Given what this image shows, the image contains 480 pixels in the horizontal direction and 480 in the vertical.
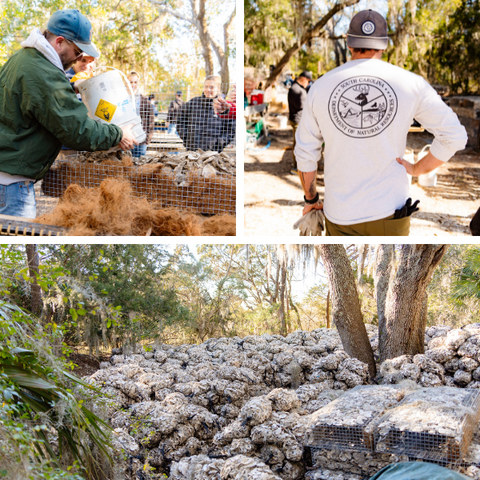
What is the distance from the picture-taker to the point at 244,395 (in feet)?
12.9

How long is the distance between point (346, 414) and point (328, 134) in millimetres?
1753

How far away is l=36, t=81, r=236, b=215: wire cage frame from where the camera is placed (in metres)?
3.18

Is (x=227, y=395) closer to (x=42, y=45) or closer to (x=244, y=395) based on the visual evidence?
(x=244, y=395)

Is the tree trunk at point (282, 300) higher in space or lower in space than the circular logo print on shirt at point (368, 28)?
lower

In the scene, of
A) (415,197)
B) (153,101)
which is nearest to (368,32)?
(153,101)

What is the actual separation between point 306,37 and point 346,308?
3080mm

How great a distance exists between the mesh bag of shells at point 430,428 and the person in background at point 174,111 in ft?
7.85

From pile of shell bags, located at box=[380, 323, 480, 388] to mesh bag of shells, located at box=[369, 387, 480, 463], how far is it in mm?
914

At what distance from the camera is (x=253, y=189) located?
19.0ft

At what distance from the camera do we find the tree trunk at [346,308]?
446 centimetres

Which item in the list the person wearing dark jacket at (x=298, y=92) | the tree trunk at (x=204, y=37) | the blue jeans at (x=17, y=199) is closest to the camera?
the blue jeans at (x=17, y=199)

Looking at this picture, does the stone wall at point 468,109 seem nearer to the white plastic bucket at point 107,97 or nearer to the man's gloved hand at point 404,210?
the man's gloved hand at point 404,210

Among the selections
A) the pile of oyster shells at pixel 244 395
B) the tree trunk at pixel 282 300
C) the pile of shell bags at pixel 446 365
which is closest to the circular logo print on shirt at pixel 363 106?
the pile of oyster shells at pixel 244 395

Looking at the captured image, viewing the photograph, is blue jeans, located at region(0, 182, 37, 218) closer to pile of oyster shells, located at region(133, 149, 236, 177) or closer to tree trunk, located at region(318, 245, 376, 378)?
pile of oyster shells, located at region(133, 149, 236, 177)
